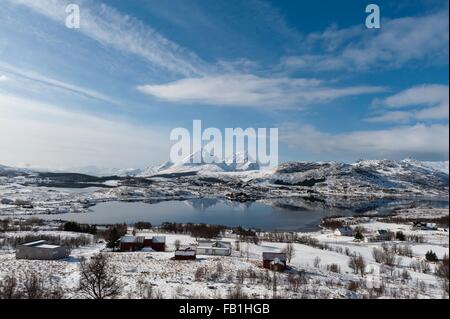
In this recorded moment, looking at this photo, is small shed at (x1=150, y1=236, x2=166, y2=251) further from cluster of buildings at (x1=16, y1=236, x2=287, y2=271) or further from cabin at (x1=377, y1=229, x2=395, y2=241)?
cabin at (x1=377, y1=229, x2=395, y2=241)

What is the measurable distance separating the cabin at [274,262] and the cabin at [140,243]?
5912 mm

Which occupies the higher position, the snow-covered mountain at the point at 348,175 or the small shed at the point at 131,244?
the snow-covered mountain at the point at 348,175

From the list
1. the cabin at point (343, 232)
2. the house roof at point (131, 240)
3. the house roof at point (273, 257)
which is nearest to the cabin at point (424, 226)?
the cabin at point (343, 232)

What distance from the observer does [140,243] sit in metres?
14.8

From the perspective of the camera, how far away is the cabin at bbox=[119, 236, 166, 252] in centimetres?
1453

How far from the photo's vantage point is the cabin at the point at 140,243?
572 inches

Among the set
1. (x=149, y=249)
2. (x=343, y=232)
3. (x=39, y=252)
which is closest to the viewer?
(x=39, y=252)

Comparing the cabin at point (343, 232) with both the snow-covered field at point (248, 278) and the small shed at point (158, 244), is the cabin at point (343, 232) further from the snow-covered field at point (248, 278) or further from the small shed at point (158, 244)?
the small shed at point (158, 244)

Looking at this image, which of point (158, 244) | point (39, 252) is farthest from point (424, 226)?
point (39, 252)

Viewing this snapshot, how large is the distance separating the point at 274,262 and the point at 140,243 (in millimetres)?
6880

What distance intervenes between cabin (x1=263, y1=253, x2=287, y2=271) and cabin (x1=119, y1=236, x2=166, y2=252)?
5.91 meters

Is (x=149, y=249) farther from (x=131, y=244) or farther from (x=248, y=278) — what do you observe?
(x=248, y=278)

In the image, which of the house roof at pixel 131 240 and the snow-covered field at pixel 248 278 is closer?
the snow-covered field at pixel 248 278
